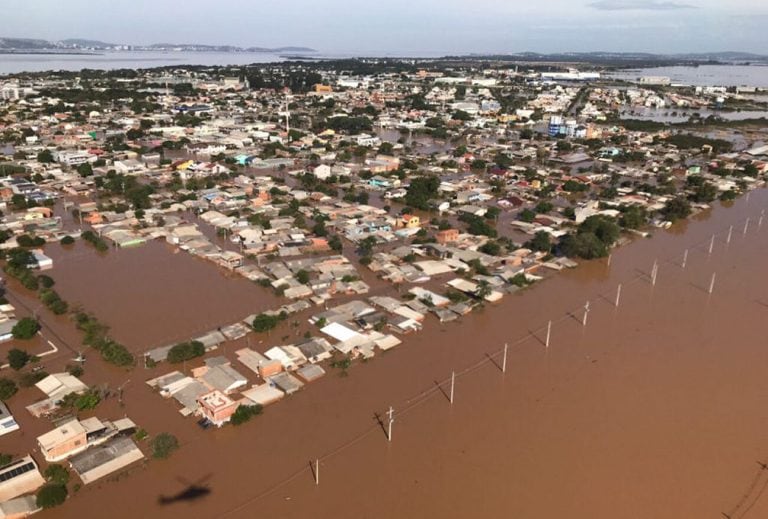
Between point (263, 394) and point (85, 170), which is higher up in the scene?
Result: point (85, 170)

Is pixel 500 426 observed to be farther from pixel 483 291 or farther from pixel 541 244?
pixel 541 244

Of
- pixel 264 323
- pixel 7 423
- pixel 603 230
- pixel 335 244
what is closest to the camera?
pixel 7 423

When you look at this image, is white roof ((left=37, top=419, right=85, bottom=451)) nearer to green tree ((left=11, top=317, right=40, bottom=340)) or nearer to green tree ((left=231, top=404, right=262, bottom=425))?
green tree ((left=231, top=404, right=262, bottom=425))

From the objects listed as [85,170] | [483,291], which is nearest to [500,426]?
[483,291]

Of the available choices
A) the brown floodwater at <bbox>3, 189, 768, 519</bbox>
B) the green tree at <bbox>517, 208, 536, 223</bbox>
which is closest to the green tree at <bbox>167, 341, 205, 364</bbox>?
the brown floodwater at <bbox>3, 189, 768, 519</bbox>

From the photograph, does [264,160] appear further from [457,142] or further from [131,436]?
[131,436]

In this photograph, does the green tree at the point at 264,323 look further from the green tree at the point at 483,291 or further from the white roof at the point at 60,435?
the green tree at the point at 483,291

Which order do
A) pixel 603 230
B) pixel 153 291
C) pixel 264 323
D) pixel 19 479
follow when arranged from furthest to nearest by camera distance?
pixel 603 230
pixel 153 291
pixel 264 323
pixel 19 479
